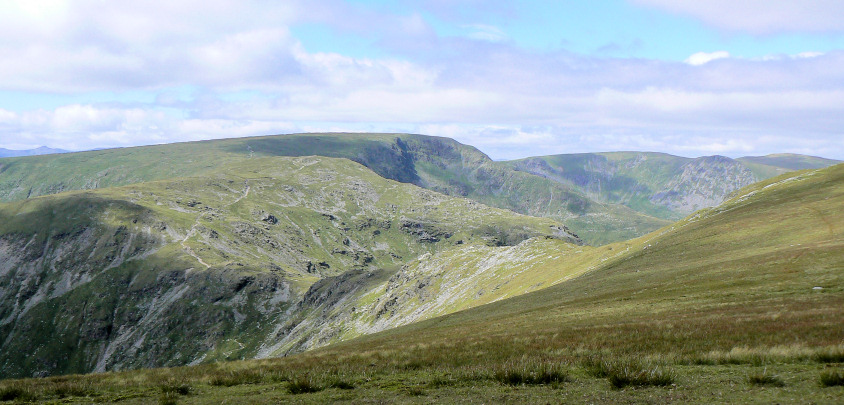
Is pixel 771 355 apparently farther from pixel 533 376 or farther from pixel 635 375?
pixel 533 376

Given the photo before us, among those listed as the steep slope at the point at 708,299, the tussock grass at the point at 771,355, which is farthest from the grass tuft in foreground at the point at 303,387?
the tussock grass at the point at 771,355

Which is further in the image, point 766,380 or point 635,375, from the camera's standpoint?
point 635,375

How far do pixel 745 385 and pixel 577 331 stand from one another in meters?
16.3

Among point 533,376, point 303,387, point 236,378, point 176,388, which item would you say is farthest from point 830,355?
point 176,388

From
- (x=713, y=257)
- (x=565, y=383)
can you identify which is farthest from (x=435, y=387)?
(x=713, y=257)

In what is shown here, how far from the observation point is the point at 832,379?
1288 cm

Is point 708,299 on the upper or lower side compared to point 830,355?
lower

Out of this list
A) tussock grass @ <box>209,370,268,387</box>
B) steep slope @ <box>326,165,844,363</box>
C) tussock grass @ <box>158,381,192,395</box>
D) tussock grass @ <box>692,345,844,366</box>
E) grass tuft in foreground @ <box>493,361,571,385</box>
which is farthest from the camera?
steep slope @ <box>326,165,844,363</box>

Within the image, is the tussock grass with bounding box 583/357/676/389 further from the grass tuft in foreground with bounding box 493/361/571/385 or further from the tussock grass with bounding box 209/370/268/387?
the tussock grass with bounding box 209/370/268/387

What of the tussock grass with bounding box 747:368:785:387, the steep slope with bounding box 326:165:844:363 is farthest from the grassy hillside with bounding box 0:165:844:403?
the steep slope with bounding box 326:165:844:363

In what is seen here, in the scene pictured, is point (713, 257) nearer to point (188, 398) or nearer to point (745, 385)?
point (745, 385)

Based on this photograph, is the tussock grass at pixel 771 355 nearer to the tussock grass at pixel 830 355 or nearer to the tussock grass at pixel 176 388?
the tussock grass at pixel 830 355

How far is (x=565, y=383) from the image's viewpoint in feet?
53.3

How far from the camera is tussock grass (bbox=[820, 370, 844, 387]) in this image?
12844 millimetres
